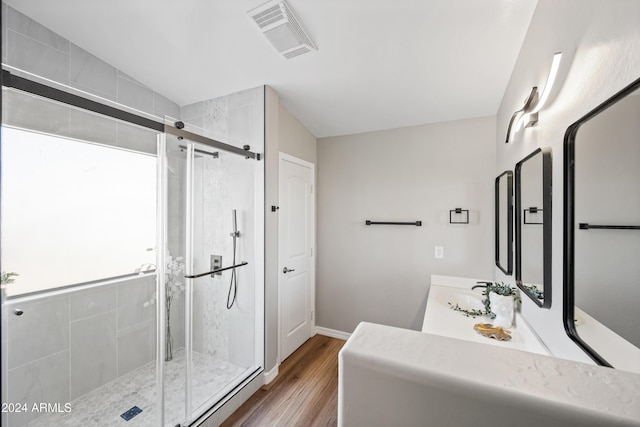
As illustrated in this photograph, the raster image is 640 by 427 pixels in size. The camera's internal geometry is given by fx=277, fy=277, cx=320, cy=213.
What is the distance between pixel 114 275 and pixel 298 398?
1.62m

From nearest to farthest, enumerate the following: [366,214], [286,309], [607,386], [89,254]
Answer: [607,386]
[89,254]
[286,309]
[366,214]

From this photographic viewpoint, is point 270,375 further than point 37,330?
Yes

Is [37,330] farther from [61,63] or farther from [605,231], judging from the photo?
[605,231]

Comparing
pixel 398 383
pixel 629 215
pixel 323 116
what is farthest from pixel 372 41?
pixel 398 383

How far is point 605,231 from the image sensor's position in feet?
2.44

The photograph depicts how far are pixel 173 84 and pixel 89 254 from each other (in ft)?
5.08

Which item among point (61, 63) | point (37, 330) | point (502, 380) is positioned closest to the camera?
point (502, 380)

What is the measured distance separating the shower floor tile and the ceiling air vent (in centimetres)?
208

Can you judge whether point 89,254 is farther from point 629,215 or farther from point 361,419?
point 629,215

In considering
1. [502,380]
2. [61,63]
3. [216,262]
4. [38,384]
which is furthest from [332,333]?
[61,63]

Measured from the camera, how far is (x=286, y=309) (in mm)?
2727

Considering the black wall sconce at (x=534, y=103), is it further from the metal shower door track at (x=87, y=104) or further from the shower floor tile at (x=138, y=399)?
the shower floor tile at (x=138, y=399)

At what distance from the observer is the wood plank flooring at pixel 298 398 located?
6.34 ft

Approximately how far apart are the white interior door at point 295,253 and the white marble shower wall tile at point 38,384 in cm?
152
